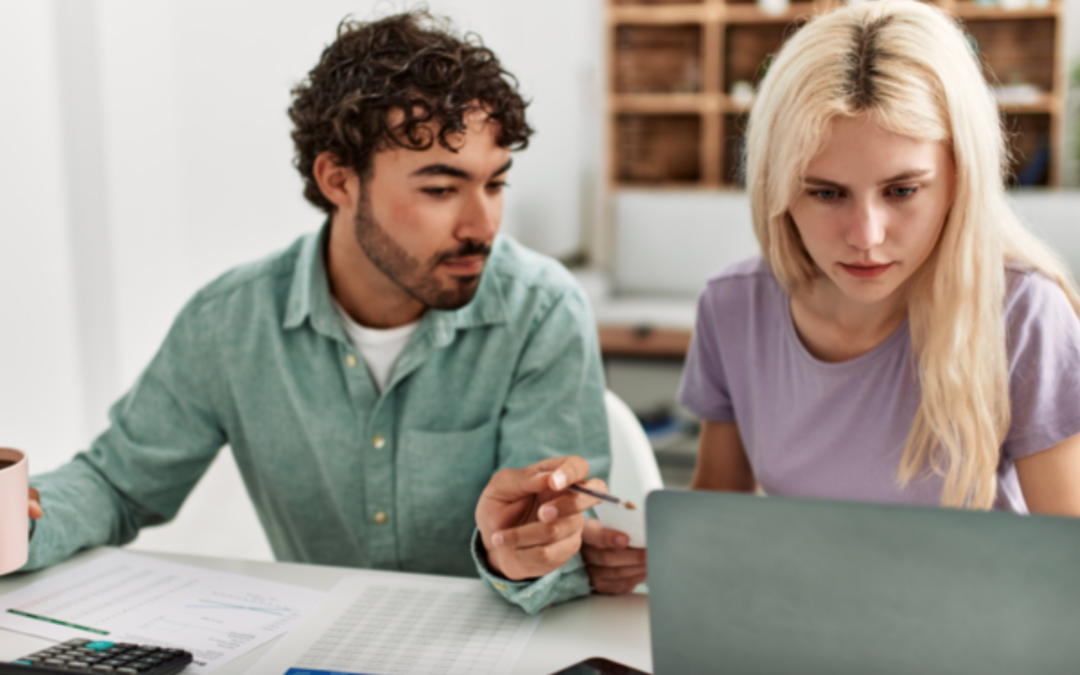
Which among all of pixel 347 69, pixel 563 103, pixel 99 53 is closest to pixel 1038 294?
pixel 347 69

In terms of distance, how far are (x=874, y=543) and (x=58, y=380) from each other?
149cm

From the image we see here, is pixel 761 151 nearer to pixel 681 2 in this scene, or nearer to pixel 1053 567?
pixel 1053 567

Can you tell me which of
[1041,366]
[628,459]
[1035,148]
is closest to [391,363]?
[628,459]

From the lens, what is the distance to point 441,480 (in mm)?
1285

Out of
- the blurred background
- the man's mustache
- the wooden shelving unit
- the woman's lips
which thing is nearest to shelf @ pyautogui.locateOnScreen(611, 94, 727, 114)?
the wooden shelving unit

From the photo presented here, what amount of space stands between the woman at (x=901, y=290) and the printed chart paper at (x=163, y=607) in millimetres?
651

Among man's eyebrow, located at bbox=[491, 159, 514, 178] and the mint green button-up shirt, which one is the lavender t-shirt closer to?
the mint green button-up shirt

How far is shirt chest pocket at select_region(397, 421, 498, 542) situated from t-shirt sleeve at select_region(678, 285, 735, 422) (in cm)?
30

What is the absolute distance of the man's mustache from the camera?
4.19 ft

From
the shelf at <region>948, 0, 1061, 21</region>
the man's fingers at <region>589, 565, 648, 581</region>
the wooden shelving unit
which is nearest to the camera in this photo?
the man's fingers at <region>589, 565, 648, 581</region>

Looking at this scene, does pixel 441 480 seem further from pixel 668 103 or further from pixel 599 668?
pixel 668 103

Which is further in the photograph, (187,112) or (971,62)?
(187,112)

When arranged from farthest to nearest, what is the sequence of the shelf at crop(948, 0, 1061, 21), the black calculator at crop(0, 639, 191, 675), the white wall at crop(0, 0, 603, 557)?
the shelf at crop(948, 0, 1061, 21) → the white wall at crop(0, 0, 603, 557) → the black calculator at crop(0, 639, 191, 675)

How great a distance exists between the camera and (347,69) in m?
1.35
